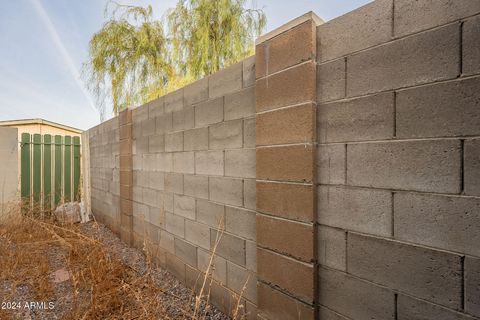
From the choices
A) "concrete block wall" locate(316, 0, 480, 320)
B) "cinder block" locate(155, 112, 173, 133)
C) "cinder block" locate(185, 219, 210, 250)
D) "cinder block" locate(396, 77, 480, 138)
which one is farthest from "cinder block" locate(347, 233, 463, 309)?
"cinder block" locate(155, 112, 173, 133)

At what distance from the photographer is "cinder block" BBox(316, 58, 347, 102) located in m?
1.39

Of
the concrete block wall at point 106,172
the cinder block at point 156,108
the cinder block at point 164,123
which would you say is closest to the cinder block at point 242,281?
the cinder block at point 164,123

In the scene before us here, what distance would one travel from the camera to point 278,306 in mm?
1663

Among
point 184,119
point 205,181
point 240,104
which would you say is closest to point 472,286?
point 240,104

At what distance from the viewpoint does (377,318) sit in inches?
49.5

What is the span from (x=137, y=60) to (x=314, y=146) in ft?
30.5

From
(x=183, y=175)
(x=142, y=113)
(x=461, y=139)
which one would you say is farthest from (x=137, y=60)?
(x=461, y=139)

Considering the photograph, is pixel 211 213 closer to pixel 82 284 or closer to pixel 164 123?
pixel 164 123

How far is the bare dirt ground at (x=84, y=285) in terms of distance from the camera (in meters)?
2.20

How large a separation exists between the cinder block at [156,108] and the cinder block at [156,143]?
293 mm

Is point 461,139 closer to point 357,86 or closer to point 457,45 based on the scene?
point 457,45

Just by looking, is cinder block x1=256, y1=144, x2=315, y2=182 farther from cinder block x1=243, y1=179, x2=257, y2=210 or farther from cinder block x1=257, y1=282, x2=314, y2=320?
cinder block x1=257, y1=282, x2=314, y2=320

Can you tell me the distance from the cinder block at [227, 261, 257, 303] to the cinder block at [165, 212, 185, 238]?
2.76 feet

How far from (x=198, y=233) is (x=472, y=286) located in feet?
6.95
